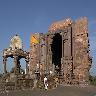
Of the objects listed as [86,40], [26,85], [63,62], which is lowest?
[26,85]

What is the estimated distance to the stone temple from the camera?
35625 mm

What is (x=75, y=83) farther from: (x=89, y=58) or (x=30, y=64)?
(x=30, y=64)

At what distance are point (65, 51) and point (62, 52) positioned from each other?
2.95 ft

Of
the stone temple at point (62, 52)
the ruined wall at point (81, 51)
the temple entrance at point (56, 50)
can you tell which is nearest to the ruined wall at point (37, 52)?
the stone temple at point (62, 52)

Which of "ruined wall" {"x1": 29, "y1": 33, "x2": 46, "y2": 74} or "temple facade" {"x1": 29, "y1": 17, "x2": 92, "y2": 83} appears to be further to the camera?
"ruined wall" {"x1": 29, "y1": 33, "x2": 46, "y2": 74}

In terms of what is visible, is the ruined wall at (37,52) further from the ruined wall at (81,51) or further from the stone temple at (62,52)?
the ruined wall at (81,51)

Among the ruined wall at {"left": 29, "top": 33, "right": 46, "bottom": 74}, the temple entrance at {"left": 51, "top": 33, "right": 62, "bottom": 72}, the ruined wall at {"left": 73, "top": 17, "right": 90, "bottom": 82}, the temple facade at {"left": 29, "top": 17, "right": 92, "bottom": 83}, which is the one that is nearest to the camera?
the ruined wall at {"left": 73, "top": 17, "right": 90, "bottom": 82}

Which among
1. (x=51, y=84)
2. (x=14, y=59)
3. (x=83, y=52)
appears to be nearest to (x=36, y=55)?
(x=14, y=59)

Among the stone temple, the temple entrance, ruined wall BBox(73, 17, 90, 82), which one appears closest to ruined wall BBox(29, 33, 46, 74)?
the stone temple

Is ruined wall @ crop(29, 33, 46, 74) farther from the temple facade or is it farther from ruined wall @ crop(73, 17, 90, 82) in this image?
ruined wall @ crop(73, 17, 90, 82)

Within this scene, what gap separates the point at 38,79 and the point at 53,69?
1029cm

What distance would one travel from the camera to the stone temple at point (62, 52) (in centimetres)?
3562

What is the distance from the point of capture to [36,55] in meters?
43.2

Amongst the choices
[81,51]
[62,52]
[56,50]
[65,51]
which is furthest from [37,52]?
[81,51]
